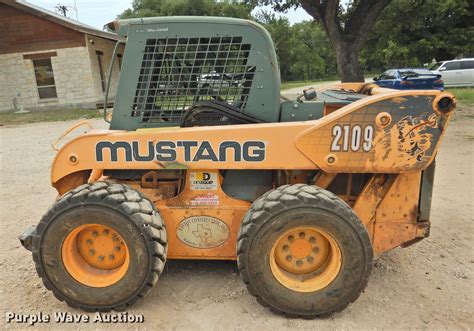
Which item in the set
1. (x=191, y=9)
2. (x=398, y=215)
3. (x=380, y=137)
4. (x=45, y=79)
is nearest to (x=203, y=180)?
(x=380, y=137)

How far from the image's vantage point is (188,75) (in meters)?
3.21

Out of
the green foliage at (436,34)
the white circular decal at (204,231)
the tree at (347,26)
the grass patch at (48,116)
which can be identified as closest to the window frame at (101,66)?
the grass patch at (48,116)

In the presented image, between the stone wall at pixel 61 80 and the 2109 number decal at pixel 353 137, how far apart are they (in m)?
17.7

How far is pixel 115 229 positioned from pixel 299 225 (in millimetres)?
1289

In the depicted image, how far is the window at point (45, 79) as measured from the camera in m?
18.9

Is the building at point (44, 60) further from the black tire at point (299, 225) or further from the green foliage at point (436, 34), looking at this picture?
the green foliage at point (436, 34)

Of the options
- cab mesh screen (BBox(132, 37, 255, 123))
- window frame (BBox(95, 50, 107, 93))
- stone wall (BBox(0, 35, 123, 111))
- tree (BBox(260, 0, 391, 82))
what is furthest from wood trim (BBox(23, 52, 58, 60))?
cab mesh screen (BBox(132, 37, 255, 123))

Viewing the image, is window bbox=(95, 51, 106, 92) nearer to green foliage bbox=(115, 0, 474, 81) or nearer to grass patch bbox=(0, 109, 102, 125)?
grass patch bbox=(0, 109, 102, 125)

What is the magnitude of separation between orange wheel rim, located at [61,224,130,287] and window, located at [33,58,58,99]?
18038 mm

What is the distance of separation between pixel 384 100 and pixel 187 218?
1.67 m

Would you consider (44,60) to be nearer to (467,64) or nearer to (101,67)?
(101,67)

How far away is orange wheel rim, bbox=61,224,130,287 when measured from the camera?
300 cm

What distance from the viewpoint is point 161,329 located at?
111 inches

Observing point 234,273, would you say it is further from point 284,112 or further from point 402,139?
point 402,139
